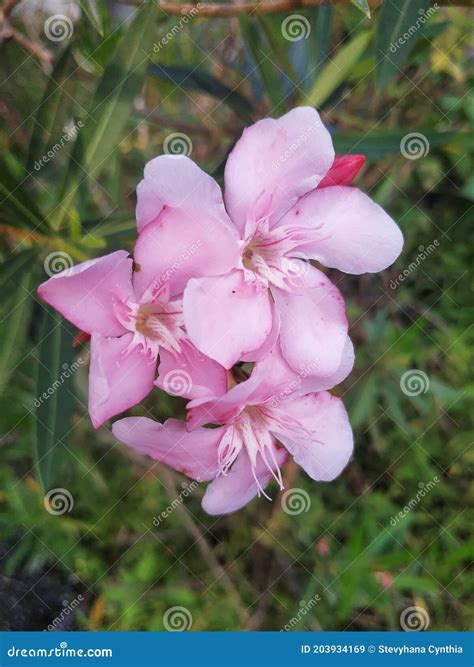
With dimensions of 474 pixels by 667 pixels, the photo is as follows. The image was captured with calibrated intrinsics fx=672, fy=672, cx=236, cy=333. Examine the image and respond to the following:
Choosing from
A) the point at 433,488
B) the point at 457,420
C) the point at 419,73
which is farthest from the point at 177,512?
the point at 419,73

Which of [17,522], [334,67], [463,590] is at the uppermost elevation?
[334,67]

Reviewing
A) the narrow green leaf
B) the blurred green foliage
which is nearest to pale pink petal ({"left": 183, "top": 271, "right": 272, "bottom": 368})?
the blurred green foliage

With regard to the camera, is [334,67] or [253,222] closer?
[253,222]

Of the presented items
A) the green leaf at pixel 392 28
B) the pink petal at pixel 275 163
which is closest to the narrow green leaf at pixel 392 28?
the green leaf at pixel 392 28

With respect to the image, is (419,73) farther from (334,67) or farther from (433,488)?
(433,488)

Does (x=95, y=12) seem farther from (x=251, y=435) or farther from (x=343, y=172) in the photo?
(x=251, y=435)

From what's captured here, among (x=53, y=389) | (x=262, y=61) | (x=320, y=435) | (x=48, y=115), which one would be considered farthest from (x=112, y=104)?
(x=320, y=435)

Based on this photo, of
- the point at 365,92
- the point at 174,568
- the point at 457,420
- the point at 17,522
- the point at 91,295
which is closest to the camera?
the point at 91,295
